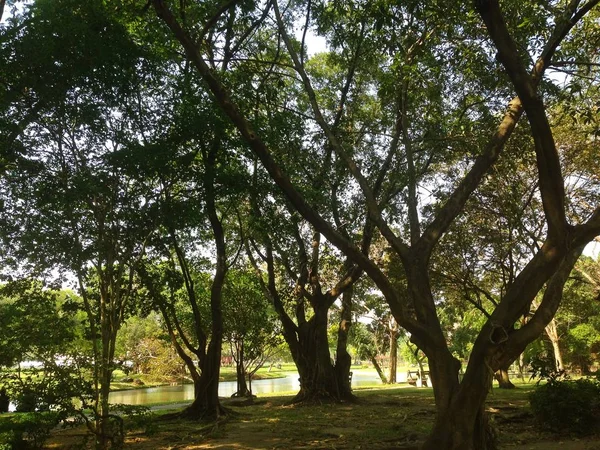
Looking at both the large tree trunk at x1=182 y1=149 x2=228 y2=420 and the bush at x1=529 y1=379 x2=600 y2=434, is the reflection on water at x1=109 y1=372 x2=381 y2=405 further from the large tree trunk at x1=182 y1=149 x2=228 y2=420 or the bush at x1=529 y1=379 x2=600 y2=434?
the bush at x1=529 y1=379 x2=600 y2=434

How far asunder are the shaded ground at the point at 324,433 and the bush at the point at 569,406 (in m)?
0.30

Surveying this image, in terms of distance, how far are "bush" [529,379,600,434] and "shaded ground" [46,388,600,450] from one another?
0.97 feet

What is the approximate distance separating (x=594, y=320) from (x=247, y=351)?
21853mm

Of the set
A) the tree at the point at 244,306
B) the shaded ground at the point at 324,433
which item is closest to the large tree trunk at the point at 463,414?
the shaded ground at the point at 324,433

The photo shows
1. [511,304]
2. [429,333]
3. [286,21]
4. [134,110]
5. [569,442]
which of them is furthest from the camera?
[286,21]

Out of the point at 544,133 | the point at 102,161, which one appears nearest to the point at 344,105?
the point at 102,161

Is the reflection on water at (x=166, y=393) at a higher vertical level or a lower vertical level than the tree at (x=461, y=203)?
lower

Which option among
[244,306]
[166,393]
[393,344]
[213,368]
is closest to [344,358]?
[244,306]

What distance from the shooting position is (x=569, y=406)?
8.22m

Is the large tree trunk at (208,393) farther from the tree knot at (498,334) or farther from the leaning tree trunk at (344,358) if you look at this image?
the tree knot at (498,334)

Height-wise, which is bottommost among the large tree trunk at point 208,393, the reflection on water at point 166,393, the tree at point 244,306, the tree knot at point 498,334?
the reflection on water at point 166,393

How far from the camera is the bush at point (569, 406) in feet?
26.8

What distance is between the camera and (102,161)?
8.97 m

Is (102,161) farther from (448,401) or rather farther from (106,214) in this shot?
(448,401)
